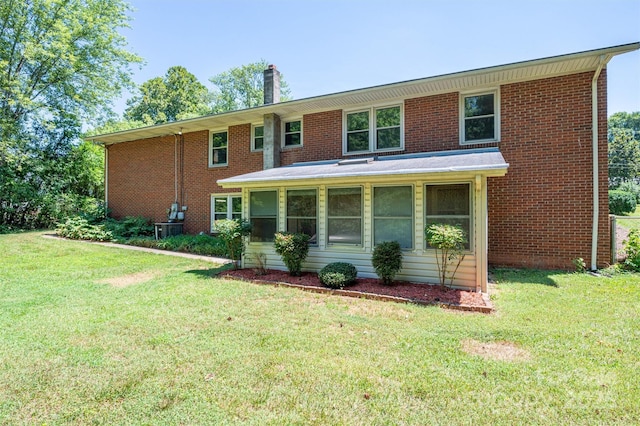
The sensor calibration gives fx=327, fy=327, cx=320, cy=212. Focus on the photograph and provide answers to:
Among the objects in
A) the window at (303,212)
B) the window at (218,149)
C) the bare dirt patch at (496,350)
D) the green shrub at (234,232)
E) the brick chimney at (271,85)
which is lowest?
the bare dirt patch at (496,350)

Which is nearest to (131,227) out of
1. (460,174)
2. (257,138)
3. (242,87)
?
(257,138)

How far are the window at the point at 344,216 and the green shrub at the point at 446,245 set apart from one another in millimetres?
1697

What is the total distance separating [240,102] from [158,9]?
73.7 ft

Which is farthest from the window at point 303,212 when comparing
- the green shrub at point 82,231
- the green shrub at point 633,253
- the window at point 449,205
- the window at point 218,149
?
the green shrub at point 82,231

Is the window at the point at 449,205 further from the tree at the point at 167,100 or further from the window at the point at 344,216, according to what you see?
the tree at the point at 167,100

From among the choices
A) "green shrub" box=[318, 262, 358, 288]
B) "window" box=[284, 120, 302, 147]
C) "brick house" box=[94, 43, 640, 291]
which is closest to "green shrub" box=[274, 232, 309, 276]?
"brick house" box=[94, 43, 640, 291]

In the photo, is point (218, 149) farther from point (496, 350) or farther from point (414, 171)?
point (496, 350)

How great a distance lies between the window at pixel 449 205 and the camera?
22.0 ft

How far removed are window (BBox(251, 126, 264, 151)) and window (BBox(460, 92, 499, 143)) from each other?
7.00 m

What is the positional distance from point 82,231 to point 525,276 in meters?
16.1

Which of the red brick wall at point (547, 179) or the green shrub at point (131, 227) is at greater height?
the red brick wall at point (547, 179)

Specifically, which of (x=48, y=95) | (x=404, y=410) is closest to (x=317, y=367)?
(x=404, y=410)

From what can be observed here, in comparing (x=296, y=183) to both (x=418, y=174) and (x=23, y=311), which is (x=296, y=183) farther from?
(x=23, y=311)

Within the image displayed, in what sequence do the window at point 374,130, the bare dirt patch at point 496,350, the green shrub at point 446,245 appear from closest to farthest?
the bare dirt patch at point 496,350 < the green shrub at point 446,245 < the window at point 374,130
